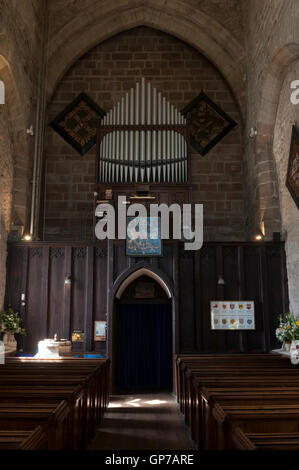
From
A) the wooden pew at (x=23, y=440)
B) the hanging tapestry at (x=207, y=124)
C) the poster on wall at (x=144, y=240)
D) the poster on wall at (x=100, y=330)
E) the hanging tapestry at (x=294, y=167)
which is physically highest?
the hanging tapestry at (x=207, y=124)

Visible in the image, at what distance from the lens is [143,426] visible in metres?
6.74

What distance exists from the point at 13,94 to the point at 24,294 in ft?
15.0

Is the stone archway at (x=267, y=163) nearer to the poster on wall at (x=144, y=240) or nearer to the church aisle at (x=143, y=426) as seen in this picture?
the poster on wall at (x=144, y=240)

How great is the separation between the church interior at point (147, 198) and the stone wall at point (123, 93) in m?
0.04

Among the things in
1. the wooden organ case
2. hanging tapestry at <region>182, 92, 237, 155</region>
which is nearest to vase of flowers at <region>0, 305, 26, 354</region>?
the wooden organ case

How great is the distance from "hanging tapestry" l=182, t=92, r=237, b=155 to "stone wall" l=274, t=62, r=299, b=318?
2.93 metres

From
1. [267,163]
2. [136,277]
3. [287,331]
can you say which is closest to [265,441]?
[287,331]

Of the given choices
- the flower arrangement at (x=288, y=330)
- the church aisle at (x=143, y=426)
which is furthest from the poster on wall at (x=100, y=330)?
the flower arrangement at (x=288, y=330)

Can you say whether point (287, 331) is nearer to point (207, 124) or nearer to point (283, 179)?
point (283, 179)

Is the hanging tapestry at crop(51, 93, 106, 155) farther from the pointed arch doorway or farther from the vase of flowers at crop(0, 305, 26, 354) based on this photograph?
the vase of flowers at crop(0, 305, 26, 354)

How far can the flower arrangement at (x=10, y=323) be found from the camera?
9.85m

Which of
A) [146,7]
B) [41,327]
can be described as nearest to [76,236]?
[41,327]

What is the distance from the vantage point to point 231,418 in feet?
10.8

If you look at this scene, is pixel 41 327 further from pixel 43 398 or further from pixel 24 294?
pixel 43 398
